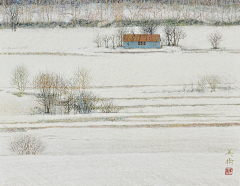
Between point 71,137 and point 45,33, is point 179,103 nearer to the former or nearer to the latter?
point 71,137

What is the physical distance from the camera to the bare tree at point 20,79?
463 centimetres

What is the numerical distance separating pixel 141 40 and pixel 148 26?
1.19ft

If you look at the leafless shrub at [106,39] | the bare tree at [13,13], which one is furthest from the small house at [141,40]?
the bare tree at [13,13]

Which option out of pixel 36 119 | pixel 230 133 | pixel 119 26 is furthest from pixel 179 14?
pixel 36 119

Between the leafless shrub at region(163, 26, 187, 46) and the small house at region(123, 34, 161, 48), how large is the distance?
0.18m

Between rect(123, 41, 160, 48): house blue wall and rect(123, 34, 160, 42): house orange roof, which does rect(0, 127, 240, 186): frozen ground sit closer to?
rect(123, 41, 160, 48): house blue wall

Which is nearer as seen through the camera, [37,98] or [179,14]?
[37,98]

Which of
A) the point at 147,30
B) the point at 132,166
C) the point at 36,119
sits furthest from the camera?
the point at 147,30

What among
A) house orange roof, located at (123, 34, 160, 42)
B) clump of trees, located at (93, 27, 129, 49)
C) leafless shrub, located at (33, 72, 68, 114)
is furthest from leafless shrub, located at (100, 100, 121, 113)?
house orange roof, located at (123, 34, 160, 42)

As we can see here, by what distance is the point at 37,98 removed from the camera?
182 inches

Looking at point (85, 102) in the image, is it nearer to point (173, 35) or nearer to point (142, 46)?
point (142, 46)

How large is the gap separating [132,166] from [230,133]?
1955mm

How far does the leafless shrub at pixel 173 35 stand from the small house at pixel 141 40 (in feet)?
0.60

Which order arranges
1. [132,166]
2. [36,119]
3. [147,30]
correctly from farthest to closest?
[147,30]
[36,119]
[132,166]
